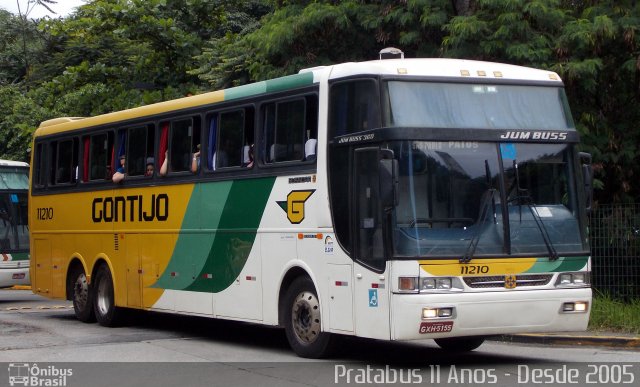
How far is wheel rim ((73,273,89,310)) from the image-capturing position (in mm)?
19203

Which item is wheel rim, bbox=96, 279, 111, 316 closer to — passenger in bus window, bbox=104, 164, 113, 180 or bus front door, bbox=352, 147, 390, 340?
passenger in bus window, bbox=104, 164, 113, 180

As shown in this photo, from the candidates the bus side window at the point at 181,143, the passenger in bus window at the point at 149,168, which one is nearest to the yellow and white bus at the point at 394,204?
the bus side window at the point at 181,143

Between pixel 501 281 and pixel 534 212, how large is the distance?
3.09 feet

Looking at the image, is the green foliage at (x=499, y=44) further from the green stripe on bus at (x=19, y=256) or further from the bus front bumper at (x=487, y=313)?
Answer: the bus front bumper at (x=487, y=313)

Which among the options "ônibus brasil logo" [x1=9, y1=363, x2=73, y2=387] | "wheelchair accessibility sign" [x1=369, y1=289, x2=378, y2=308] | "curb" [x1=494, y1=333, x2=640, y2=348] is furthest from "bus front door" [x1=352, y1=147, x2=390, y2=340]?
"curb" [x1=494, y1=333, x2=640, y2=348]

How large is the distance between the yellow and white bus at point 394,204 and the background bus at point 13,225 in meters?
10.7

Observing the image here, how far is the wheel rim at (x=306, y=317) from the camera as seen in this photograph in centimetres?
1316

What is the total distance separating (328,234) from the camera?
42.1 feet

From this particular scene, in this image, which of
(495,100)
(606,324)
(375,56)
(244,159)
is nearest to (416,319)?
(495,100)

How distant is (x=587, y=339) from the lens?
15109 millimetres

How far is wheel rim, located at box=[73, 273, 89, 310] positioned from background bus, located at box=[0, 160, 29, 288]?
20.0 ft

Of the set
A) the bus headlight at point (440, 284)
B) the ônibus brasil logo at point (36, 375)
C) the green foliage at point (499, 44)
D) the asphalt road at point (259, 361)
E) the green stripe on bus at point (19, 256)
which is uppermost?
the green foliage at point (499, 44)

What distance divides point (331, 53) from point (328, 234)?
9525 mm

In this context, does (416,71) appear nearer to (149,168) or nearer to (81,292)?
(149,168)
